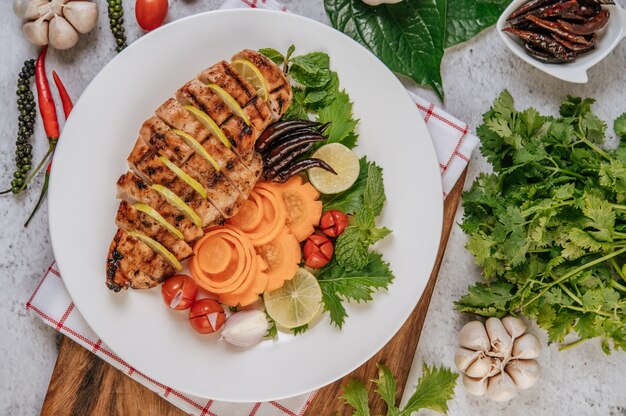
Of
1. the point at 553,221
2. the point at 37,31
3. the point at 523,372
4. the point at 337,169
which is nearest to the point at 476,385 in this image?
A: the point at 523,372

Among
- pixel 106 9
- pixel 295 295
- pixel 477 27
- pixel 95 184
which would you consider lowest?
pixel 295 295

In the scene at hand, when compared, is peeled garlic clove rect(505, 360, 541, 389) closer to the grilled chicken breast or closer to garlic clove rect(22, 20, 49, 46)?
the grilled chicken breast

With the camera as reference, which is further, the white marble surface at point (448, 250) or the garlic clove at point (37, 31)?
the white marble surface at point (448, 250)

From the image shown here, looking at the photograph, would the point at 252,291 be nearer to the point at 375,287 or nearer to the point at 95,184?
the point at 375,287

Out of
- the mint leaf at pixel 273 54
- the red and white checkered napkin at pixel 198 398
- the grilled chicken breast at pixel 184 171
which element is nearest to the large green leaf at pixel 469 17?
the red and white checkered napkin at pixel 198 398

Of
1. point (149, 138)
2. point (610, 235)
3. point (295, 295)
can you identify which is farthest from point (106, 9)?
point (610, 235)

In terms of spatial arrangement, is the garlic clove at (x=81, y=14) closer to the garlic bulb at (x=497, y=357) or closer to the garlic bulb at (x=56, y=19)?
the garlic bulb at (x=56, y=19)

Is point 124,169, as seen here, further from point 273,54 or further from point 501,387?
point 501,387
